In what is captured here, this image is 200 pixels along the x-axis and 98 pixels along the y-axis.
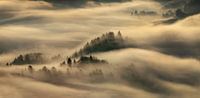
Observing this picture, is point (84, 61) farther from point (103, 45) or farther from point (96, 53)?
point (103, 45)

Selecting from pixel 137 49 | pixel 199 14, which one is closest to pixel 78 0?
pixel 199 14

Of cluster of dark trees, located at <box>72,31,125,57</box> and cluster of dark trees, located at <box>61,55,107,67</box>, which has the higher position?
cluster of dark trees, located at <box>72,31,125,57</box>

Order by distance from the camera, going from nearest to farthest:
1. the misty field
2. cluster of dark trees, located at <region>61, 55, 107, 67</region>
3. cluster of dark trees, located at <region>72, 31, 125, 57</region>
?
the misty field → cluster of dark trees, located at <region>61, 55, 107, 67</region> → cluster of dark trees, located at <region>72, 31, 125, 57</region>

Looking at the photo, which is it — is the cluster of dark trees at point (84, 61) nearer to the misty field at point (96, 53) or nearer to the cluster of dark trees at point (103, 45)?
the misty field at point (96, 53)

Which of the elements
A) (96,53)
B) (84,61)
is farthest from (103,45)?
(84,61)

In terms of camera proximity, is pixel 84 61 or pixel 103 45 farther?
pixel 103 45

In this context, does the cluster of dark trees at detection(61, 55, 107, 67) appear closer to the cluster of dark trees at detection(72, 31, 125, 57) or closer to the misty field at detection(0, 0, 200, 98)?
the misty field at detection(0, 0, 200, 98)

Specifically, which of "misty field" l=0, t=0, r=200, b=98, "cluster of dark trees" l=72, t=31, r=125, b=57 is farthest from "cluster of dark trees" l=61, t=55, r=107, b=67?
"cluster of dark trees" l=72, t=31, r=125, b=57

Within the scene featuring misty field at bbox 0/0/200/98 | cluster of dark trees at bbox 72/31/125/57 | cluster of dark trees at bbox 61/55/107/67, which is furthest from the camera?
cluster of dark trees at bbox 72/31/125/57

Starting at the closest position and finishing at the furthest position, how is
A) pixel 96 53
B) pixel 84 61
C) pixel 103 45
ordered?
1. pixel 84 61
2. pixel 96 53
3. pixel 103 45

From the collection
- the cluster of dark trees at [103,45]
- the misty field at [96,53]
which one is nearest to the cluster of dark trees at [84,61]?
the misty field at [96,53]
